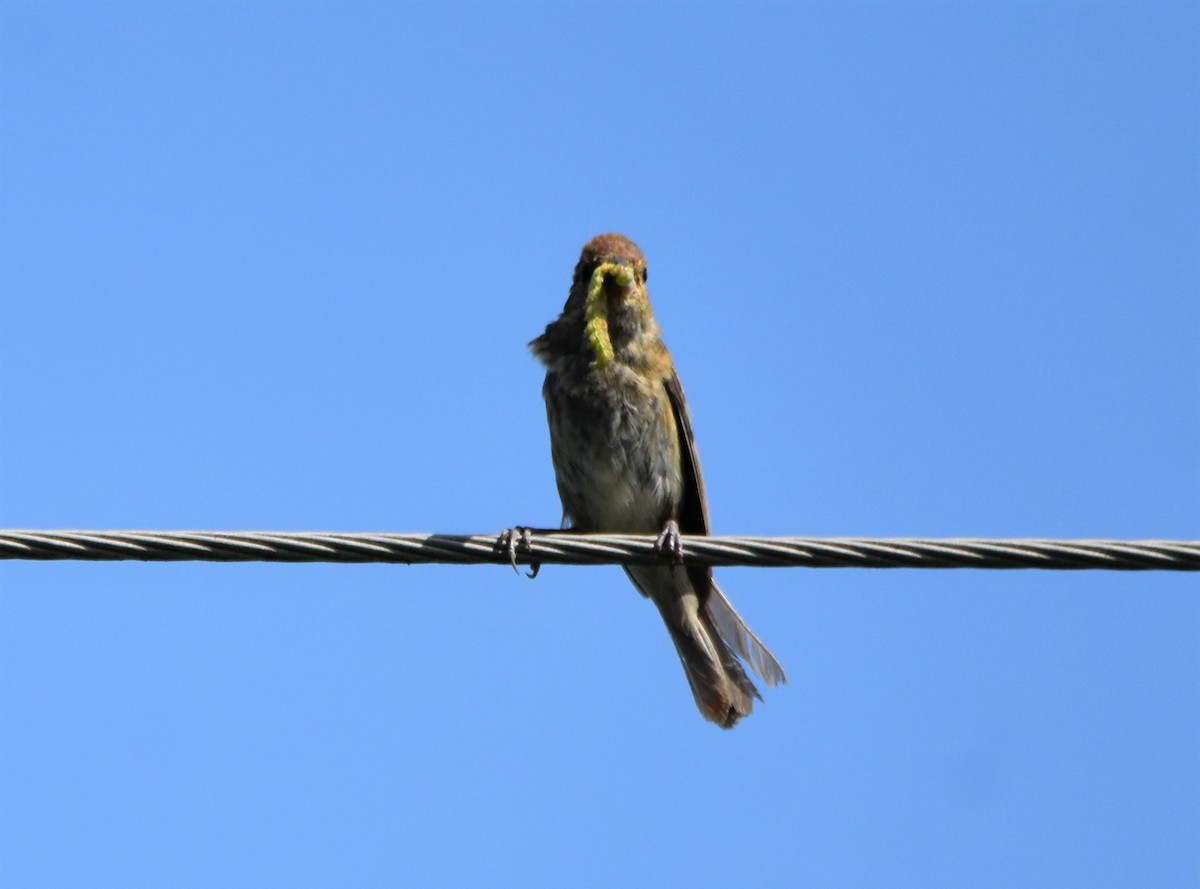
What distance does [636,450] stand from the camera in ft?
28.5

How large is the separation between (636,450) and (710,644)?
1150 mm

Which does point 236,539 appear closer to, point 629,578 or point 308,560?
point 308,560

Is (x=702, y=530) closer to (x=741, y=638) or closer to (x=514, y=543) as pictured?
(x=741, y=638)

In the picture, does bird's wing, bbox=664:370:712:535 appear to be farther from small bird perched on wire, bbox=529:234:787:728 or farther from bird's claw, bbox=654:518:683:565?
bird's claw, bbox=654:518:683:565

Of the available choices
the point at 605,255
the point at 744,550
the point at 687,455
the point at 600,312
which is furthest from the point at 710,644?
the point at 744,550

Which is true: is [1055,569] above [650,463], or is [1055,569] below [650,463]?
below

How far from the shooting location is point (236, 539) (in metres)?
5.71

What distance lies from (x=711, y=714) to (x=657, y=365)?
6.21 feet

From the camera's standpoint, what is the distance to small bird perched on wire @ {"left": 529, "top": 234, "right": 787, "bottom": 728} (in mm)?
8703

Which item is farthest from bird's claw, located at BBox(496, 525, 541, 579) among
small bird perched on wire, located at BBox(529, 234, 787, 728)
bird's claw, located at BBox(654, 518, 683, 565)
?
small bird perched on wire, located at BBox(529, 234, 787, 728)

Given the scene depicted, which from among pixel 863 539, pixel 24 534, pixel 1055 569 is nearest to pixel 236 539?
pixel 24 534

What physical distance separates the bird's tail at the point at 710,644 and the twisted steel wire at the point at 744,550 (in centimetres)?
279

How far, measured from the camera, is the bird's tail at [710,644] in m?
8.70

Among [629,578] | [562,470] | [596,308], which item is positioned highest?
[596,308]
